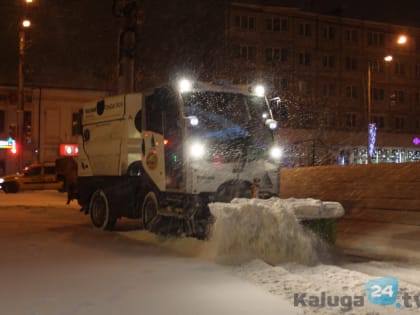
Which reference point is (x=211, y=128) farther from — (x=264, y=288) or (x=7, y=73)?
(x=7, y=73)

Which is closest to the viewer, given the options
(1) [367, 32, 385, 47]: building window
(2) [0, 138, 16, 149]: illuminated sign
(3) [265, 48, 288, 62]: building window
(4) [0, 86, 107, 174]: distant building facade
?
(2) [0, 138, 16, 149]: illuminated sign

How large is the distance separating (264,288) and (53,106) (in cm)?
4530

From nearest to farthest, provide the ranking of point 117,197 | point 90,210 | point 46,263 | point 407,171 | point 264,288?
point 264,288, point 46,263, point 117,197, point 90,210, point 407,171

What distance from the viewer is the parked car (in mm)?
31859

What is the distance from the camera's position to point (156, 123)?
11953 millimetres

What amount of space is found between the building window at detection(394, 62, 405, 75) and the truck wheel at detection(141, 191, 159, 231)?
2116 inches

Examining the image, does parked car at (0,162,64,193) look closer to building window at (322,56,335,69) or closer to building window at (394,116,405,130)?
building window at (322,56,335,69)

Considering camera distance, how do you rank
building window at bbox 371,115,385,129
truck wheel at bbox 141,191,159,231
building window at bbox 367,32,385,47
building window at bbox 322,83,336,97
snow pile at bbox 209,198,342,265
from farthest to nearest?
building window at bbox 367,32,385,47 → building window at bbox 371,115,385,129 → building window at bbox 322,83,336,97 → truck wheel at bbox 141,191,159,231 → snow pile at bbox 209,198,342,265

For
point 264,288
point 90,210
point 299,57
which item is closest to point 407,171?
point 90,210

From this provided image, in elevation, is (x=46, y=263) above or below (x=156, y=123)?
below

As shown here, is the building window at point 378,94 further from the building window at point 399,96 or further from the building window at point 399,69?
the building window at point 399,69

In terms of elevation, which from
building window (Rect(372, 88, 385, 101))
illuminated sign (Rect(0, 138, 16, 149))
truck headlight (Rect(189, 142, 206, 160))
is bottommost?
truck headlight (Rect(189, 142, 206, 160))

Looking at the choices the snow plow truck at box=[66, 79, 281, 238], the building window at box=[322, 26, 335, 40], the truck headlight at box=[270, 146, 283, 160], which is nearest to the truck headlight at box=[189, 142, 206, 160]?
the snow plow truck at box=[66, 79, 281, 238]

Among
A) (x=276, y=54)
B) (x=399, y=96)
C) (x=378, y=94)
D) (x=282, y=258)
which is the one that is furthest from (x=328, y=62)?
(x=282, y=258)
